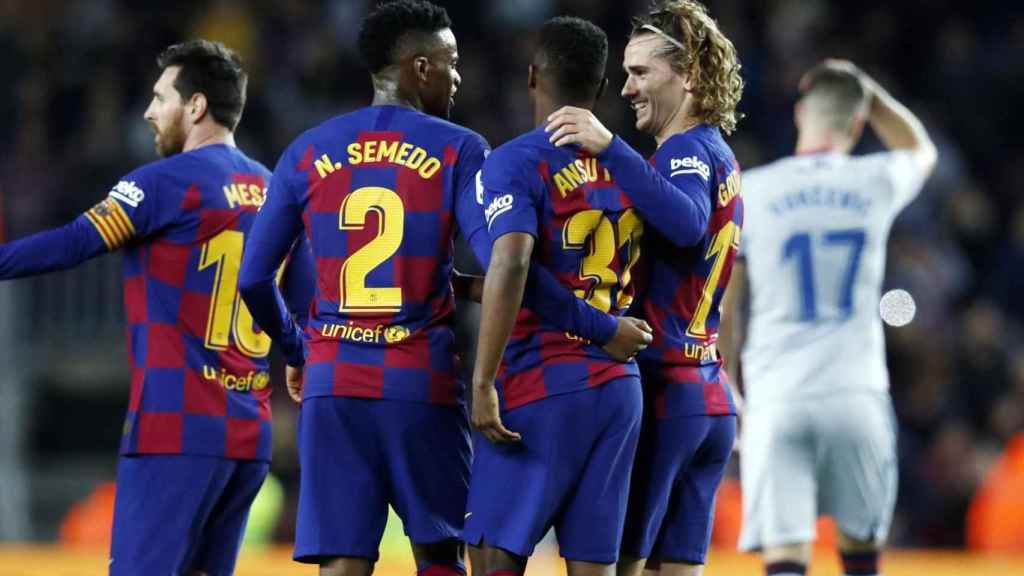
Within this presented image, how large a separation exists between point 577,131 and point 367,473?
124 centimetres

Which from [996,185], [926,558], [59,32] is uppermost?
[59,32]

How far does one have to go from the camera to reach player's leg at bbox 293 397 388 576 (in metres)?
5.50

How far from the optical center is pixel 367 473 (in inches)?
218

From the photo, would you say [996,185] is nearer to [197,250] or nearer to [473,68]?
[473,68]

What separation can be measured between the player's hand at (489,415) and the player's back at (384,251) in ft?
0.82

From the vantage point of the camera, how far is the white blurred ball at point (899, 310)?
43.7ft

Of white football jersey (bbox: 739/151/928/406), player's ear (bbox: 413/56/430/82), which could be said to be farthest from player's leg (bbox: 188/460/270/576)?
white football jersey (bbox: 739/151/928/406)

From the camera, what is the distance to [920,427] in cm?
1286

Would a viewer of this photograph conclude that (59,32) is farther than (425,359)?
Yes

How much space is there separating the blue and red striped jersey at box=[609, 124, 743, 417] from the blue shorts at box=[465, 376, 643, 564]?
0.35m

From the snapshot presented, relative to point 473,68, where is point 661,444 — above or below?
below

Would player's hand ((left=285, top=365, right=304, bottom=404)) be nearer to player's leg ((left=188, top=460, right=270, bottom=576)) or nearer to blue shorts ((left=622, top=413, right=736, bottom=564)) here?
player's leg ((left=188, top=460, right=270, bottom=576))

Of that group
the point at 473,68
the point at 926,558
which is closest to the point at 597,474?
the point at 926,558

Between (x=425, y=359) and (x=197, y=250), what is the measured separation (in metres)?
1.06
